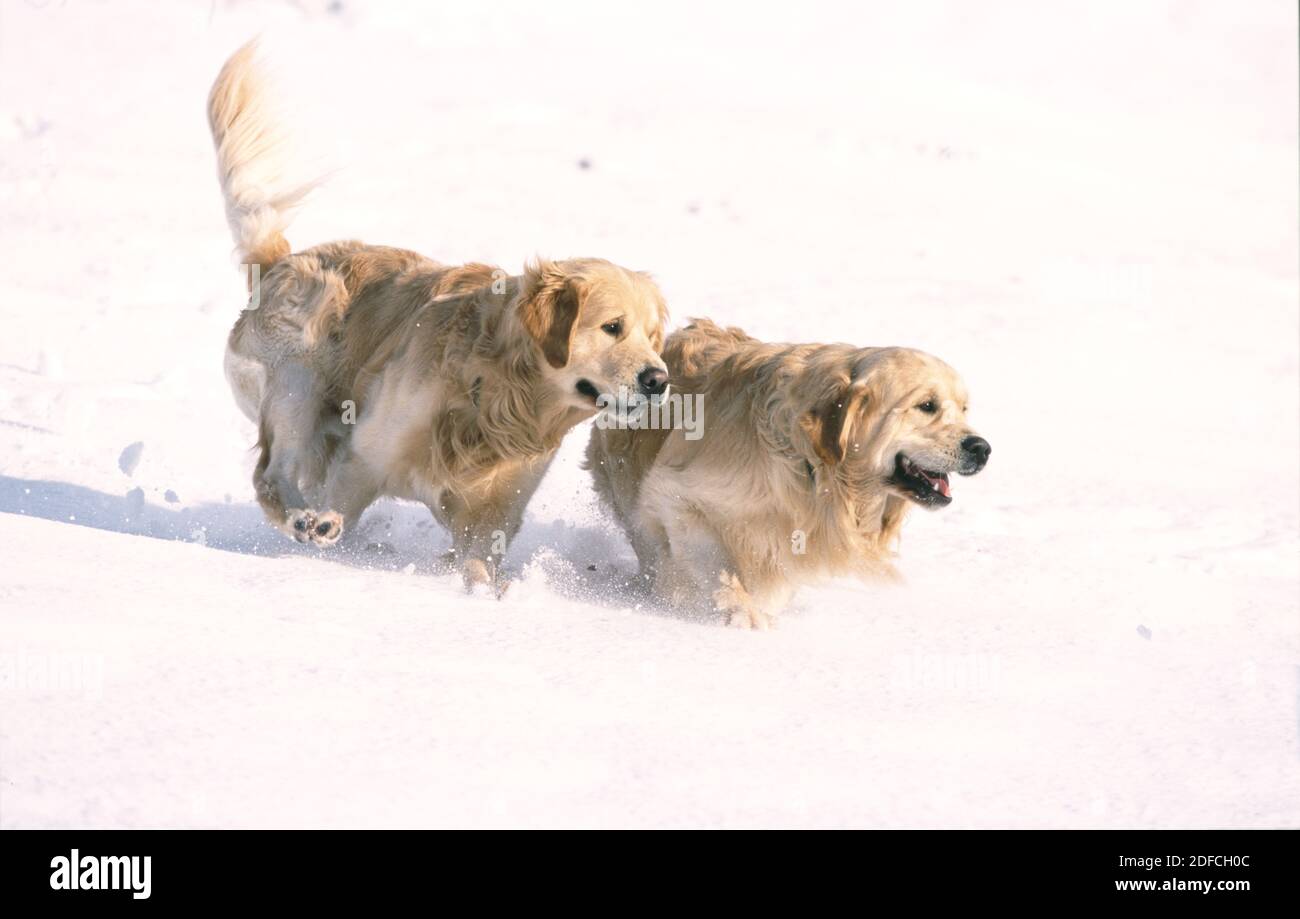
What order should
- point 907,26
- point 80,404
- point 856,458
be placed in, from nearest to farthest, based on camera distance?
point 856,458, point 80,404, point 907,26

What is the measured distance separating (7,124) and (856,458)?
8.50 m

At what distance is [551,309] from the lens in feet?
15.5

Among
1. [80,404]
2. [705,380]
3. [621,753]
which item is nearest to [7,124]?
[80,404]

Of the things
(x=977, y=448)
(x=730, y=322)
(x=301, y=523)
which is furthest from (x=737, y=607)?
(x=730, y=322)

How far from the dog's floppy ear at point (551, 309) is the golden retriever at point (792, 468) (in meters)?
0.64

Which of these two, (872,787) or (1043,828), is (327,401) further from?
(1043,828)

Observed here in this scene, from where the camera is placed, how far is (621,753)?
11.2 ft

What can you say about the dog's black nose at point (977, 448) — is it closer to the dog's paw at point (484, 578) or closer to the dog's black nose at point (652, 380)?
the dog's black nose at point (652, 380)

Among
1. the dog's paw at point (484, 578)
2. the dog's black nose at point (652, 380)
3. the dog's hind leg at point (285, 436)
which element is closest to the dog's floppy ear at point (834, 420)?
the dog's black nose at point (652, 380)

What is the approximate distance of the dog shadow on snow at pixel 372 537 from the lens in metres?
5.17

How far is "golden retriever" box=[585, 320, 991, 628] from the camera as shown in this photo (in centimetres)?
472

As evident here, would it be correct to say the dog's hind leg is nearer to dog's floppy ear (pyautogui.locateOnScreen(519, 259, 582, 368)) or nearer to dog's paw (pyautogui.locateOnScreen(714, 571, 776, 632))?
dog's floppy ear (pyautogui.locateOnScreen(519, 259, 582, 368))

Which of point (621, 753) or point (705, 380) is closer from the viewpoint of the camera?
point (621, 753)

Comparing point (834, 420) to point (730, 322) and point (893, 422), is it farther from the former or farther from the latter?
point (730, 322)
